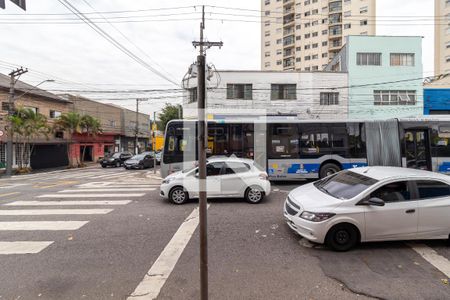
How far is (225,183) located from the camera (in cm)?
829

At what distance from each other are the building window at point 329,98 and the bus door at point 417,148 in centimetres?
1330

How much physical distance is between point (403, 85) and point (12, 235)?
2953 centimetres

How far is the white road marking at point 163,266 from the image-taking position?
3411mm

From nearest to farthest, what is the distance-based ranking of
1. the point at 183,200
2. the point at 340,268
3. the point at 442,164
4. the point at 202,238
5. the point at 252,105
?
the point at 202,238 < the point at 340,268 < the point at 183,200 < the point at 442,164 < the point at 252,105

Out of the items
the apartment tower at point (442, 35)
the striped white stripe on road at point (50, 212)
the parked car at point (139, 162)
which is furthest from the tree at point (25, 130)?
the apartment tower at point (442, 35)

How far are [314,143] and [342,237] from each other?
7.22m

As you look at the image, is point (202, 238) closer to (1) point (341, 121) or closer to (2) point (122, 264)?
(2) point (122, 264)

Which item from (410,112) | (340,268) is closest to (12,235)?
(340,268)

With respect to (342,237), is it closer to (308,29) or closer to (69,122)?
(69,122)

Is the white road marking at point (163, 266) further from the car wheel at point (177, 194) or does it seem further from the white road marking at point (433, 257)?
the white road marking at point (433, 257)

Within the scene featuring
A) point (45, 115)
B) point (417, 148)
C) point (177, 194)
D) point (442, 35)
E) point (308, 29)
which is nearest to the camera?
point (177, 194)

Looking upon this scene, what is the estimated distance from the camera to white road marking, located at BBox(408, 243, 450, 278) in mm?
4039

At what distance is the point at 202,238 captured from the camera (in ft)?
8.38

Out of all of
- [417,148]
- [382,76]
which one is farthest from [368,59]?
[417,148]
